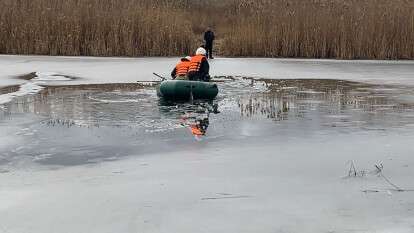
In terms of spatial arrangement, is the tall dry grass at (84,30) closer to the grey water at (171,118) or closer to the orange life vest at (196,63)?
the grey water at (171,118)

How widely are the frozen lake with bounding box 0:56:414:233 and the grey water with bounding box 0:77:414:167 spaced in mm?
25

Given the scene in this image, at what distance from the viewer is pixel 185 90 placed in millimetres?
12141

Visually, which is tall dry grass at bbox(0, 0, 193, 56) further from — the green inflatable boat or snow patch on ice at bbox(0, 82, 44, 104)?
the green inflatable boat

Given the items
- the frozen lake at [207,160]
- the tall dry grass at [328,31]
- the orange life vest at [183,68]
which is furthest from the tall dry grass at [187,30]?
the orange life vest at [183,68]

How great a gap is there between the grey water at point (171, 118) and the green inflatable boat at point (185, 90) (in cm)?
Result: 17

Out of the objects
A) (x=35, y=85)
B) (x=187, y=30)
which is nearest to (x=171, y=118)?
(x=35, y=85)

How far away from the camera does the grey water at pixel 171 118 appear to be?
26.2 feet

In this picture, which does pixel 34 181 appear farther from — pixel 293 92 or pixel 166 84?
pixel 293 92

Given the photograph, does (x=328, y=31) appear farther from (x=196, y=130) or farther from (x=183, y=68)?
(x=196, y=130)

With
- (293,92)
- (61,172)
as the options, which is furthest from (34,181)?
(293,92)

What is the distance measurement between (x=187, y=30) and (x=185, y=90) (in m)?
11.2

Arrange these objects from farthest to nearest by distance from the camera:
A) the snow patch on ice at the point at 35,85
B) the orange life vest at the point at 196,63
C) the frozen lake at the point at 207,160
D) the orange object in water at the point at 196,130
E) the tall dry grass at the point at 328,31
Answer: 1. the tall dry grass at the point at 328,31
2. the orange life vest at the point at 196,63
3. the snow patch on ice at the point at 35,85
4. the orange object in water at the point at 196,130
5. the frozen lake at the point at 207,160

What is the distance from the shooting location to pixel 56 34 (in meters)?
21.5

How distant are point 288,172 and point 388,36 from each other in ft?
51.1
